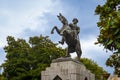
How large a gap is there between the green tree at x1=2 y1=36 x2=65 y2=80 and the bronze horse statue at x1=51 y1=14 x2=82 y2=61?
24.8 meters

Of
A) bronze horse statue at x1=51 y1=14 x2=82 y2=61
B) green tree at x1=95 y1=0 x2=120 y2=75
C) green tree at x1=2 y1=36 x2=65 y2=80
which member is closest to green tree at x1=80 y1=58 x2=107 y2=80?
green tree at x1=2 y1=36 x2=65 y2=80

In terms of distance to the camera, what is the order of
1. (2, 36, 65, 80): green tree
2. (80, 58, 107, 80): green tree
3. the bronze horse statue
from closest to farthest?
the bronze horse statue, (2, 36, 65, 80): green tree, (80, 58, 107, 80): green tree

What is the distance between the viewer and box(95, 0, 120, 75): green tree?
9516 millimetres

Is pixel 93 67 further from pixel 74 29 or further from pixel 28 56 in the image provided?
pixel 74 29

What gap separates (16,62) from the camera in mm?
50125

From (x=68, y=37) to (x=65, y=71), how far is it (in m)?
2.18

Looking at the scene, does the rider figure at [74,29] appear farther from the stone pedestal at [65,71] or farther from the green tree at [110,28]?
the green tree at [110,28]

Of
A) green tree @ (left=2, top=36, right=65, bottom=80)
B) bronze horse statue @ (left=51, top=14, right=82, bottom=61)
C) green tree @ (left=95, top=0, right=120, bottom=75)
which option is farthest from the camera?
green tree @ (left=2, top=36, right=65, bottom=80)

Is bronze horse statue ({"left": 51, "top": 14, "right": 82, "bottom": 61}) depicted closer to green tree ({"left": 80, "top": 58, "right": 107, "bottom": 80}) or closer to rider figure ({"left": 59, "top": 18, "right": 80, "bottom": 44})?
rider figure ({"left": 59, "top": 18, "right": 80, "bottom": 44})

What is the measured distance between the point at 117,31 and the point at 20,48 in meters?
43.2

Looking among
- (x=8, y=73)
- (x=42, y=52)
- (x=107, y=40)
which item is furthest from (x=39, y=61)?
(x=107, y=40)

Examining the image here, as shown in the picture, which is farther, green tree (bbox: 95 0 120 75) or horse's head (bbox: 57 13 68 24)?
horse's head (bbox: 57 13 68 24)

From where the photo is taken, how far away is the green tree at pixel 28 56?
48656mm

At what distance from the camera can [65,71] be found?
21.7m
